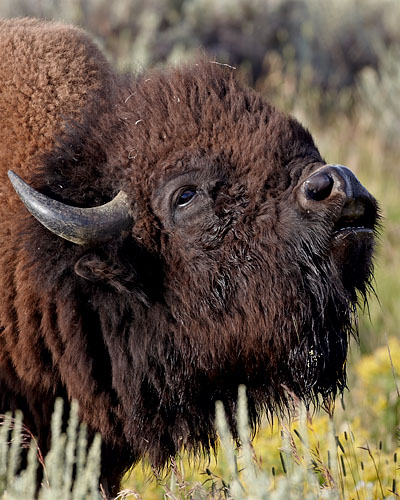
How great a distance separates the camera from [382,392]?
496 centimetres

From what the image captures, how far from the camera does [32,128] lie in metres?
3.57

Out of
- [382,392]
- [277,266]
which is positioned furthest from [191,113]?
→ [382,392]

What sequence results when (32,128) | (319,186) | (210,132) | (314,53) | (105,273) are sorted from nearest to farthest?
(319,186) → (105,273) → (210,132) → (32,128) → (314,53)

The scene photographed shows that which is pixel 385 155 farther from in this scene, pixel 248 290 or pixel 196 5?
pixel 248 290

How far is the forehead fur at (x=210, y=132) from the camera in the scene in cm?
327

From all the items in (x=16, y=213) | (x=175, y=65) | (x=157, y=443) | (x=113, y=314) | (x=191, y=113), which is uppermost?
(x=175, y=65)

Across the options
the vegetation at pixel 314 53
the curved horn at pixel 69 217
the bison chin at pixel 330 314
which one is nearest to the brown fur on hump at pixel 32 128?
the curved horn at pixel 69 217

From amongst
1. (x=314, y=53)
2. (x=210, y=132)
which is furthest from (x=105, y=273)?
(x=314, y=53)

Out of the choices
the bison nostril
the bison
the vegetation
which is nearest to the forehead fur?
the bison

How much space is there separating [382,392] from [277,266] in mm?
2055

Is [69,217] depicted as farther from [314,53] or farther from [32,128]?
[314,53]

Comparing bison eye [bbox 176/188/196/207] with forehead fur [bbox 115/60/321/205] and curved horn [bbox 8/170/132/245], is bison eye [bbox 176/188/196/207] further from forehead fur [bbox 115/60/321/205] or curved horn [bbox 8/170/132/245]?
curved horn [bbox 8/170/132/245]

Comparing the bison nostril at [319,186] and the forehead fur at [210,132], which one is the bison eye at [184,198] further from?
the bison nostril at [319,186]

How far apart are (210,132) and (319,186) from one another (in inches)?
20.2
